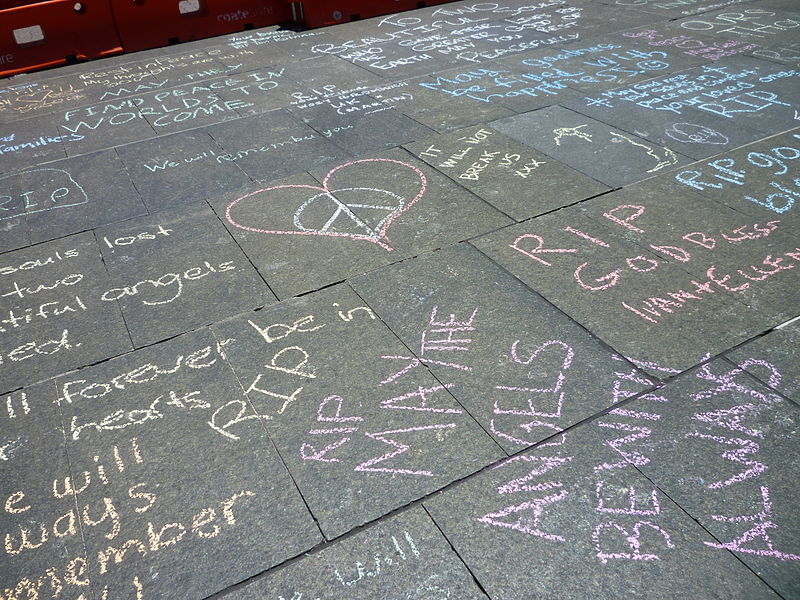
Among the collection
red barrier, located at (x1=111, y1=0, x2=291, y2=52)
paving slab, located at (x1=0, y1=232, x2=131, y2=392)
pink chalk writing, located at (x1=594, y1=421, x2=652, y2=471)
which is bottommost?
pink chalk writing, located at (x1=594, y1=421, x2=652, y2=471)

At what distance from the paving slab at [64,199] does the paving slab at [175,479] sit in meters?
2.40

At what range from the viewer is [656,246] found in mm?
5523

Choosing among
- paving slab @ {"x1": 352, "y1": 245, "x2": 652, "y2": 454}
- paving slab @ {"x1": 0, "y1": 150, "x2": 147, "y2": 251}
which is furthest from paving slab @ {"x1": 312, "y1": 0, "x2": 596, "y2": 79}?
paving slab @ {"x1": 352, "y1": 245, "x2": 652, "y2": 454}

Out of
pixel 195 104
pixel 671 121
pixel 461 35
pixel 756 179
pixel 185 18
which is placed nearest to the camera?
pixel 756 179

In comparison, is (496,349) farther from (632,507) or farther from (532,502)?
(632,507)

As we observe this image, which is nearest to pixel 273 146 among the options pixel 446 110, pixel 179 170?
pixel 179 170

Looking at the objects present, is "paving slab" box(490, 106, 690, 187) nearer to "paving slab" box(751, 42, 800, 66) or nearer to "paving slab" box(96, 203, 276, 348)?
"paving slab" box(96, 203, 276, 348)

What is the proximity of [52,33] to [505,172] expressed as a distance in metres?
9.26

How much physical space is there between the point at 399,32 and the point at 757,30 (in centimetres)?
615

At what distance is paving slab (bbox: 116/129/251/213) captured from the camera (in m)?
6.85

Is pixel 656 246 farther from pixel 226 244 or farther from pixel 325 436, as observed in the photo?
pixel 226 244

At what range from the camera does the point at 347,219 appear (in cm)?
621

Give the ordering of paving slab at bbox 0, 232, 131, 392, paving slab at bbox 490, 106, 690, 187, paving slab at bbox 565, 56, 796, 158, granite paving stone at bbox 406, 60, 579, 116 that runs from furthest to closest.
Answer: granite paving stone at bbox 406, 60, 579, 116 → paving slab at bbox 565, 56, 796, 158 → paving slab at bbox 490, 106, 690, 187 → paving slab at bbox 0, 232, 131, 392

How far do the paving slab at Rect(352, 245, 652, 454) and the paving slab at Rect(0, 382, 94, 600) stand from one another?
2.02m
